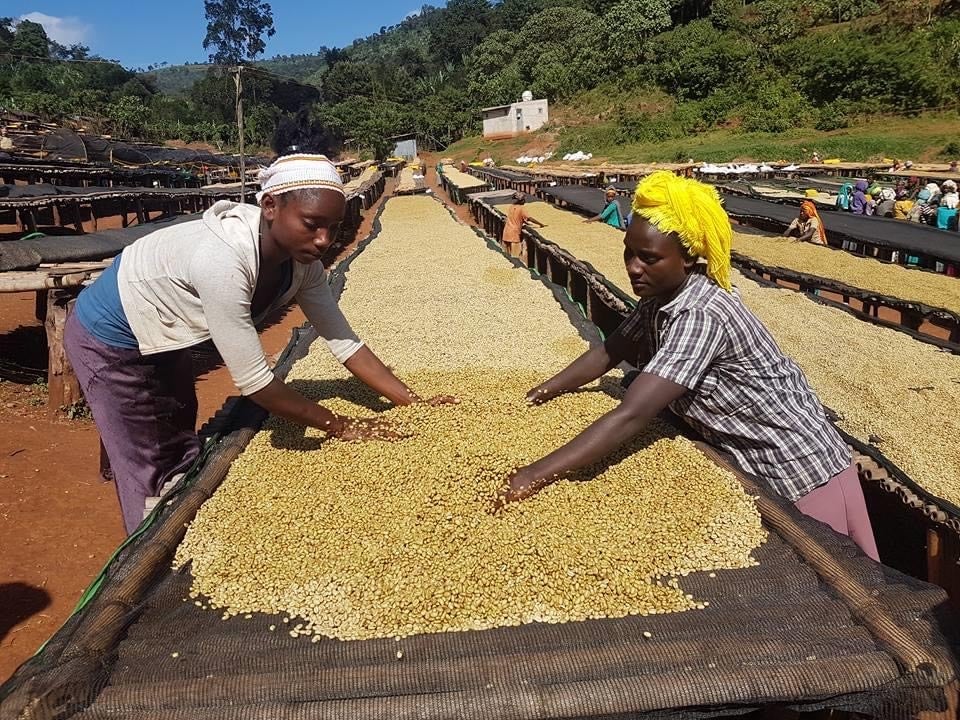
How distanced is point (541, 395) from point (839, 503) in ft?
3.19

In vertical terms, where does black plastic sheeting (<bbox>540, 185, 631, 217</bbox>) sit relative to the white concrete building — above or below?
Answer: below

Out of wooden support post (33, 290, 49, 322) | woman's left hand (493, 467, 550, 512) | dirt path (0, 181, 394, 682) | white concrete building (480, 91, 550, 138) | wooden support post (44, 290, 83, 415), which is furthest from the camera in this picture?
white concrete building (480, 91, 550, 138)

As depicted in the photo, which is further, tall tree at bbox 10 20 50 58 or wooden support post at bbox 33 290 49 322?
tall tree at bbox 10 20 50 58

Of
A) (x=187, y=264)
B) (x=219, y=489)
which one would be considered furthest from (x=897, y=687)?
(x=187, y=264)

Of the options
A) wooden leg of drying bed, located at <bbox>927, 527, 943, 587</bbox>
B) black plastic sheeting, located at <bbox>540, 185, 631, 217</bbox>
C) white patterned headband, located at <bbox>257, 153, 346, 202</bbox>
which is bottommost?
wooden leg of drying bed, located at <bbox>927, 527, 943, 587</bbox>

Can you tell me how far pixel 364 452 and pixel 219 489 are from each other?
1.33ft

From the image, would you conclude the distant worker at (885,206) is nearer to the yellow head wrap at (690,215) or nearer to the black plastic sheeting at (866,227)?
the black plastic sheeting at (866,227)

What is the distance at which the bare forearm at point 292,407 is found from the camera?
185cm

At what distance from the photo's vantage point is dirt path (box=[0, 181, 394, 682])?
2850 mm

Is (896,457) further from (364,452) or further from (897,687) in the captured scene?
(364,452)

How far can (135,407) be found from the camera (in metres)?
2.06

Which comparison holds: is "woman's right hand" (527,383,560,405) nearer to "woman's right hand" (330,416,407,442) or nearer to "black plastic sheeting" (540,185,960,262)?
"woman's right hand" (330,416,407,442)

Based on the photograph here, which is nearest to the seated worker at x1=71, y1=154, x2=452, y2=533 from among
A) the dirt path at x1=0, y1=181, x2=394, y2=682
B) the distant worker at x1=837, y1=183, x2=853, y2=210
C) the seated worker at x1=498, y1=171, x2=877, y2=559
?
the seated worker at x1=498, y1=171, x2=877, y2=559

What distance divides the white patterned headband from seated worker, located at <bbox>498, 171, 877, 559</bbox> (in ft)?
2.65
